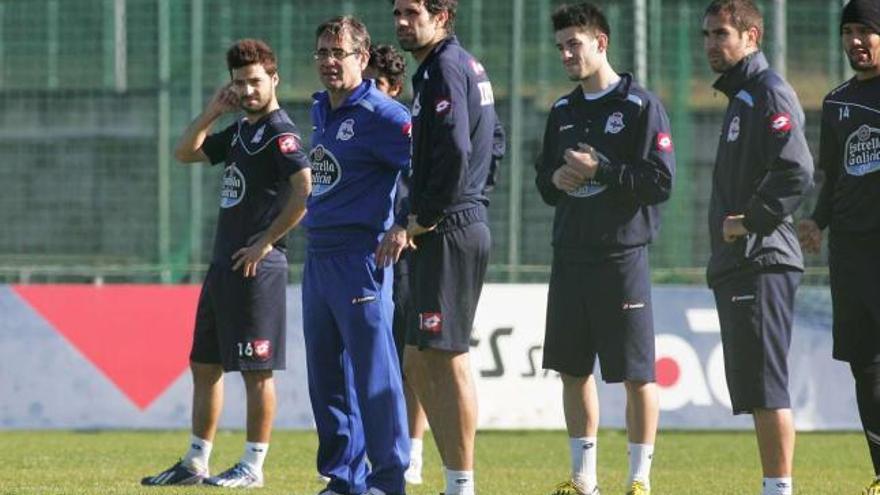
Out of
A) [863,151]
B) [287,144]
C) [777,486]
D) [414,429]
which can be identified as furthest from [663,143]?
[414,429]

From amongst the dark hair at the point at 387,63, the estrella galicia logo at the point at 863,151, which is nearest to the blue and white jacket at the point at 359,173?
the dark hair at the point at 387,63

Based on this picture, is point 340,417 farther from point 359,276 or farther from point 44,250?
point 44,250

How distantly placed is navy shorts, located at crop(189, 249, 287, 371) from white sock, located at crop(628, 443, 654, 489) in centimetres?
212

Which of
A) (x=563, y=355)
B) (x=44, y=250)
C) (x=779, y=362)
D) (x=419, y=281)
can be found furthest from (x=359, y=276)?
(x=44, y=250)

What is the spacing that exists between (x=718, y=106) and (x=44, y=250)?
19.4 ft

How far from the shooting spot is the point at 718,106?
16500 mm

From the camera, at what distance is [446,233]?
7688 mm

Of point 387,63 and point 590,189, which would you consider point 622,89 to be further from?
point 387,63

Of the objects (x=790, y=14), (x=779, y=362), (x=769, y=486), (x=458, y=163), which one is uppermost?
(x=790, y=14)

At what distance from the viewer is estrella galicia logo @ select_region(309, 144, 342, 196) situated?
27.1 ft

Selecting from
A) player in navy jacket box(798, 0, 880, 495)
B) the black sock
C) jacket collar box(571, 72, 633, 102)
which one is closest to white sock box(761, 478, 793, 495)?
player in navy jacket box(798, 0, 880, 495)

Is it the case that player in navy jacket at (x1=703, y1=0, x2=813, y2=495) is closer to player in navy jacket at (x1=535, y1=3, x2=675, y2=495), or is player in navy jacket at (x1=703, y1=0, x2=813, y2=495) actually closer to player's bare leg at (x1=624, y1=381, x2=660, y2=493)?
player in navy jacket at (x1=535, y1=3, x2=675, y2=495)

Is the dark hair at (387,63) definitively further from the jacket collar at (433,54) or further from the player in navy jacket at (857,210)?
the player in navy jacket at (857,210)

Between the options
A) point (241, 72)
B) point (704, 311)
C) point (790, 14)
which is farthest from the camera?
point (790, 14)
